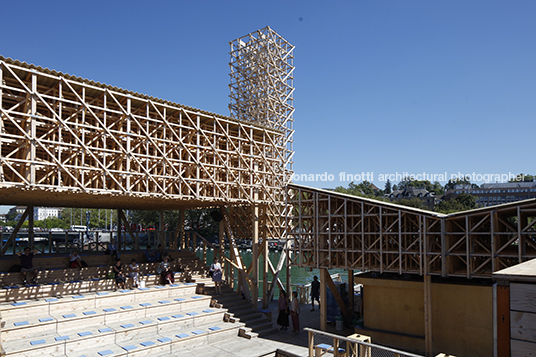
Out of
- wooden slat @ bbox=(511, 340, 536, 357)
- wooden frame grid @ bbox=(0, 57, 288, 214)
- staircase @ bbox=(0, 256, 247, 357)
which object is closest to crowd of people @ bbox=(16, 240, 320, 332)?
staircase @ bbox=(0, 256, 247, 357)

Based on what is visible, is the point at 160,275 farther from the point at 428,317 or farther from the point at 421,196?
the point at 421,196

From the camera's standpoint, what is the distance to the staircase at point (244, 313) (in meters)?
17.5

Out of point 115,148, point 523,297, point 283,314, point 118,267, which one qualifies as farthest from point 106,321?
point 523,297

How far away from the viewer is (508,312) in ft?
16.1

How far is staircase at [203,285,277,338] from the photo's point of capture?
57.5ft

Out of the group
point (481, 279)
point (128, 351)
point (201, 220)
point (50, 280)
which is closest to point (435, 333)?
point (481, 279)

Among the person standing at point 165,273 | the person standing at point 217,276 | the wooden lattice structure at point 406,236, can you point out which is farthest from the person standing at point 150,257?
the wooden lattice structure at point 406,236

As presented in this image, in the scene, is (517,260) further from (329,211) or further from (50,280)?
(50,280)

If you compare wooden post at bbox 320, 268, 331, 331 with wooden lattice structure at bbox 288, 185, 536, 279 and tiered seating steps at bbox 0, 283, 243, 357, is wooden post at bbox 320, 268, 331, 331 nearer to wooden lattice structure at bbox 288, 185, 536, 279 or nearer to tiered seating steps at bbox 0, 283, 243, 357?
wooden lattice structure at bbox 288, 185, 536, 279

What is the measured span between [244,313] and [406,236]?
8.32 metres

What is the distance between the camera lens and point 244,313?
18812mm

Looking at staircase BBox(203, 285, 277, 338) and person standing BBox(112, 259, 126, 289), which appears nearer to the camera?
staircase BBox(203, 285, 277, 338)

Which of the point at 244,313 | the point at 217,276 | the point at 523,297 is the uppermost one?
the point at 523,297

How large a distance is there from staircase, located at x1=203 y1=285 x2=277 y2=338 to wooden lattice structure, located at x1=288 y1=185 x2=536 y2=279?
3.18 metres
